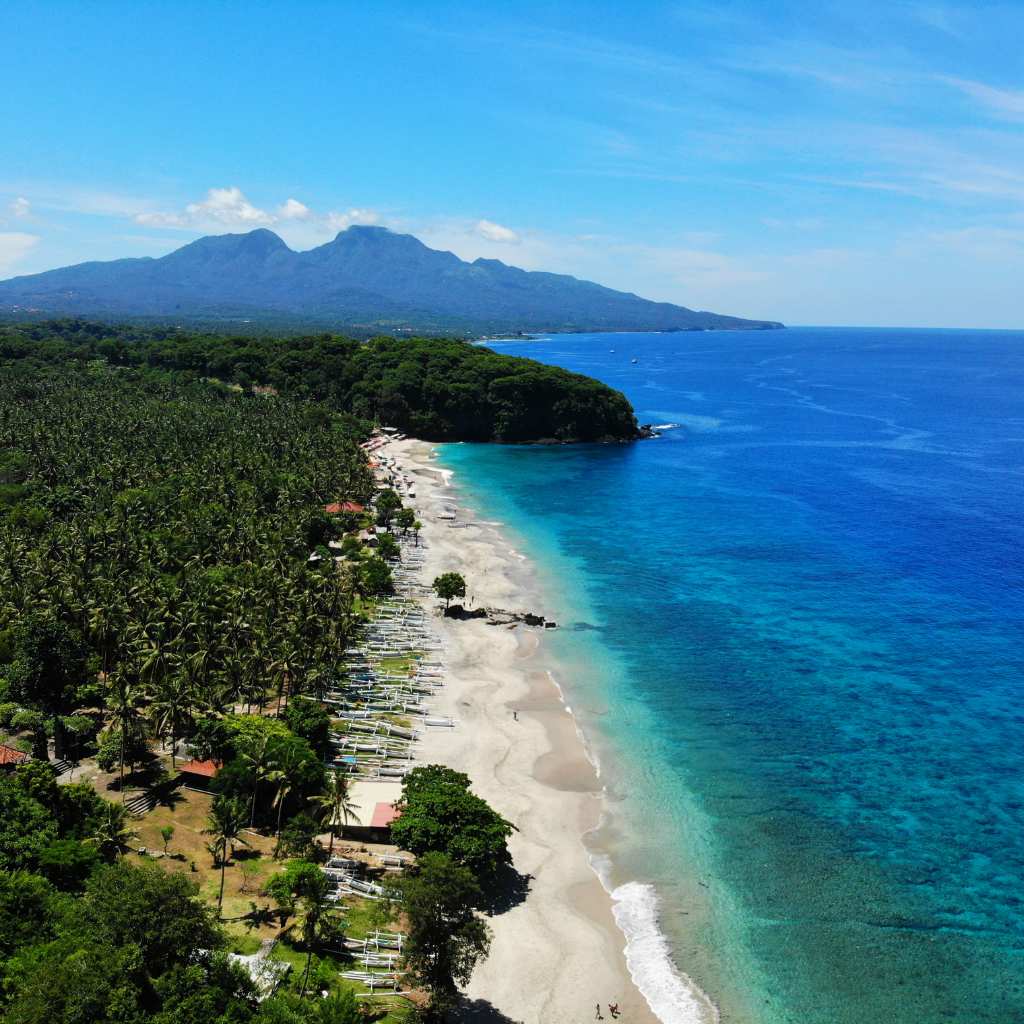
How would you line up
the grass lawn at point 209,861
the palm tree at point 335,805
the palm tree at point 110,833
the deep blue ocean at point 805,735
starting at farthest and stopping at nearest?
the palm tree at point 335,805, the palm tree at point 110,833, the deep blue ocean at point 805,735, the grass lawn at point 209,861

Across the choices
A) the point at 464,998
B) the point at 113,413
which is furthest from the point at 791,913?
the point at 113,413

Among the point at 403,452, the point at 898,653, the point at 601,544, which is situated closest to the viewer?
the point at 898,653

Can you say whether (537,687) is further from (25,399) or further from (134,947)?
(25,399)

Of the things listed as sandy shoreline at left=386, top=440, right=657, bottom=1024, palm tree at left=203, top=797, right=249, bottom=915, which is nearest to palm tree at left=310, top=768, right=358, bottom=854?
palm tree at left=203, top=797, right=249, bottom=915

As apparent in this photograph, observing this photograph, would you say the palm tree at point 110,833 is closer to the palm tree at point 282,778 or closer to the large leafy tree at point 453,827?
the palm tree at point 282,778

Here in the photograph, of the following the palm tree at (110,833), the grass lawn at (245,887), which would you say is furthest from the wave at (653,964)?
the palm tree at (110,833)

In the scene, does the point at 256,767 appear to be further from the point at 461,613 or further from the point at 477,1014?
the point at 461,613
